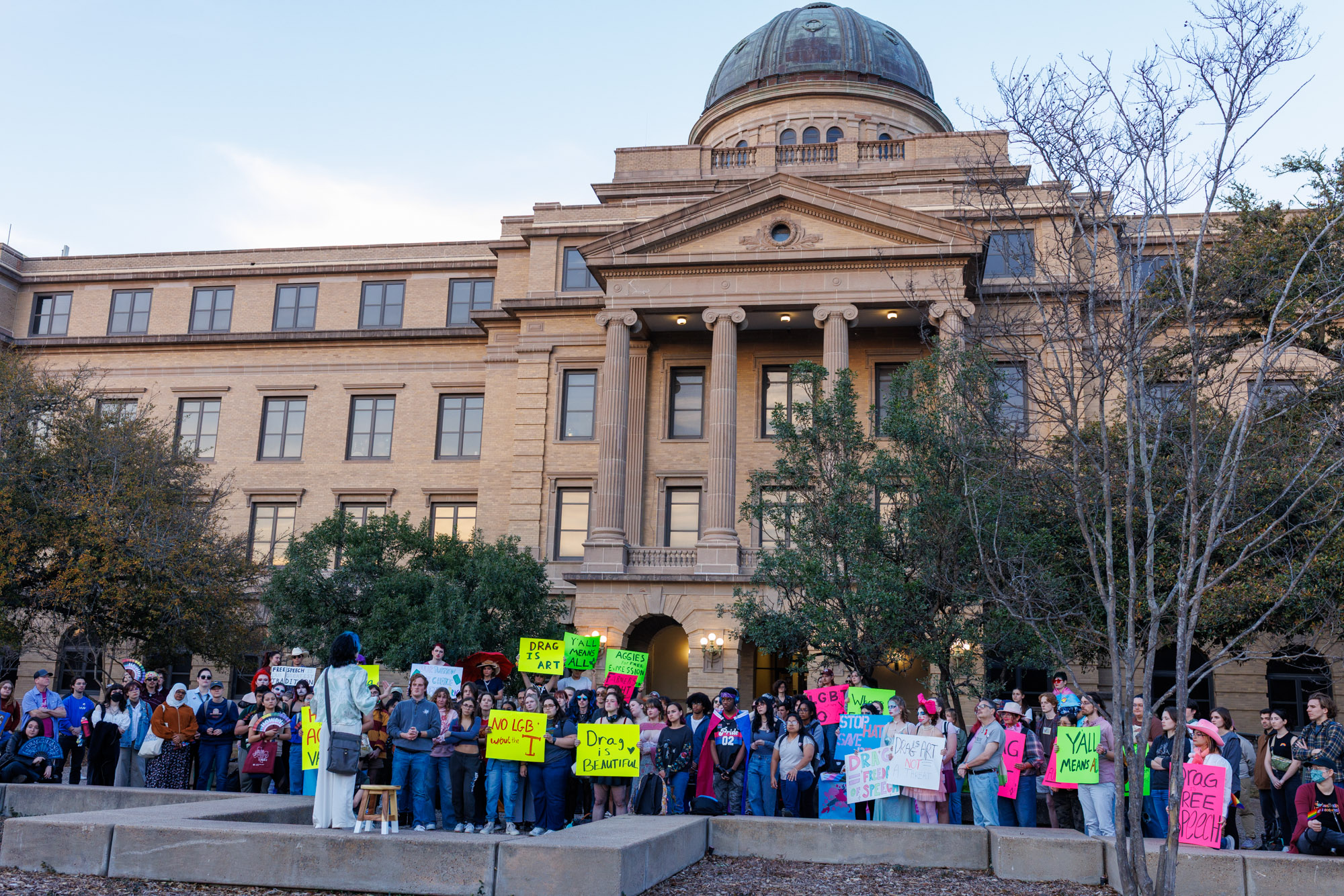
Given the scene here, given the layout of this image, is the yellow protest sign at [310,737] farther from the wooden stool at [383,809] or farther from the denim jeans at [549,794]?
the denim jeans at [549,794]

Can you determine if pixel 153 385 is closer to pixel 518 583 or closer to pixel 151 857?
pixel 518 583

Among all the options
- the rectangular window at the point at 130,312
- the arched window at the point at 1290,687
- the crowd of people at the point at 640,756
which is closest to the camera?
the crowd of people at the point at 640,756

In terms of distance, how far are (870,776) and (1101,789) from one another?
8.95 ft

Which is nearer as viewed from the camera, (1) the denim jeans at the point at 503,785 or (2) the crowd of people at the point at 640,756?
(2) the crowd of people at the point at 640,756

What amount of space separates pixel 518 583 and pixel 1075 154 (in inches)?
793

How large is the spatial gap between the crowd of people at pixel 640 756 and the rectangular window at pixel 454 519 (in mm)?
21024

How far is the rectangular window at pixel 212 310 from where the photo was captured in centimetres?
4331

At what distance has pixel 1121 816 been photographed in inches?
379

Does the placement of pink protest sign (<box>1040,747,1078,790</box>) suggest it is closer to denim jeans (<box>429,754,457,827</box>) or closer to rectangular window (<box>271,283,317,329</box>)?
denim jeans (<box>429,754,457,827</box>)

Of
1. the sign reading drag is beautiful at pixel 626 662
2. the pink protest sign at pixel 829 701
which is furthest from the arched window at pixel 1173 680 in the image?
the sign reading drag is beautiful at pixel 626 662

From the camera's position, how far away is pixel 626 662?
73.5ft

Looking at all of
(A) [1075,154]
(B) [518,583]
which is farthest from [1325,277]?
(B) [518,583]

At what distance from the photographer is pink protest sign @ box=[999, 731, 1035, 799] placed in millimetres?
14547

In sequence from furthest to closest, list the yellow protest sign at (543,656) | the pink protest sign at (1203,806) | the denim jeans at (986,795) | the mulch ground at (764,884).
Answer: the yellow protest sign at (543,656) → the denim jeans at (986,795) → the pink protest sign at (1203,806) → the mulch ground at (764,884)
